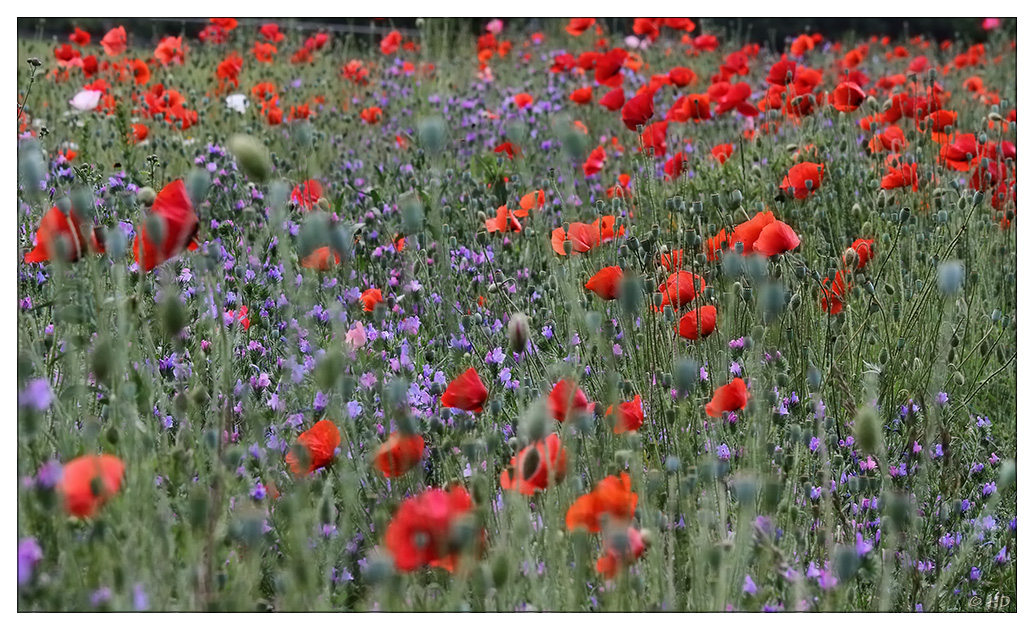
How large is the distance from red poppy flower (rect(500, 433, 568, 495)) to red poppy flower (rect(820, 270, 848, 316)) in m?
0.92

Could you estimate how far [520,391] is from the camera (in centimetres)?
147

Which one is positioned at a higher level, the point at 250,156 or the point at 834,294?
the point at 250,156

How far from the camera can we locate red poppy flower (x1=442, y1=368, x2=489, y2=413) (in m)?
1.57

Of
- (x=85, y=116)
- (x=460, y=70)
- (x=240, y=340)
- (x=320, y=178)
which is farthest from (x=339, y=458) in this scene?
(x=460, y=70)

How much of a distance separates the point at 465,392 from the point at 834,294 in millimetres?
1106

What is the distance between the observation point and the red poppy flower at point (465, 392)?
5.15 feet

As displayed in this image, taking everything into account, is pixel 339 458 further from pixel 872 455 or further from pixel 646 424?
pixel 872 455

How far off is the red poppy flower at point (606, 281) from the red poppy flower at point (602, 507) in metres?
0.56

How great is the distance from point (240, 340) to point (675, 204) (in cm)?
108

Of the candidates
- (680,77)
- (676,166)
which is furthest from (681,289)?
(680,77)

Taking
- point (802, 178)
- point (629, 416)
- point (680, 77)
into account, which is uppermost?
point (680, 77)

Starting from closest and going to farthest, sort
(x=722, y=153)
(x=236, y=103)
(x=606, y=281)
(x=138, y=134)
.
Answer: (x=606, y=281), (x=722, y=153), (x=138, y=134), (x=236, y=103)

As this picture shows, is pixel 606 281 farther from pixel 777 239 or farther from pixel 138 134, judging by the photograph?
pixel 138 134

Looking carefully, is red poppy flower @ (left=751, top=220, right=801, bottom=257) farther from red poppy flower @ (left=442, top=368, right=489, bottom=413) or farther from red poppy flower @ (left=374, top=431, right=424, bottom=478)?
red poppy flower @ (left=374, top=431, right=424, bottom=478)
